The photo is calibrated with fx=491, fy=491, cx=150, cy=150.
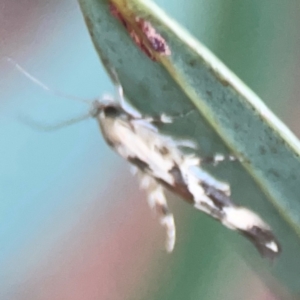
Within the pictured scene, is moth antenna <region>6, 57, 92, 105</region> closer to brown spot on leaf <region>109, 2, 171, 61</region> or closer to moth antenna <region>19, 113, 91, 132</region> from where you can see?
moth antenna <region>19, 113, 91, 132</region>

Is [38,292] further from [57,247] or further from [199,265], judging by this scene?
[199,265]

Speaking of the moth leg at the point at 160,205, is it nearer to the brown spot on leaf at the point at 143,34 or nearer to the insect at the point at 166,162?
the insect at the point at 166,162

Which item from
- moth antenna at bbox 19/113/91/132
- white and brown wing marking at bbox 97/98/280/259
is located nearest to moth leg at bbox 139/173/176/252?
white and brown wing marking at bbox 97/98/280/259

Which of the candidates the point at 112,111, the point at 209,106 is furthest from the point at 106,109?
the point at 209,106

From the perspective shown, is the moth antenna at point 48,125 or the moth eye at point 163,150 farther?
the moth antenna at point 48,125

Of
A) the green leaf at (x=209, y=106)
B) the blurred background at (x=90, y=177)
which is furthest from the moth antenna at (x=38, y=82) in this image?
the green leaf at (x=209, y=106)

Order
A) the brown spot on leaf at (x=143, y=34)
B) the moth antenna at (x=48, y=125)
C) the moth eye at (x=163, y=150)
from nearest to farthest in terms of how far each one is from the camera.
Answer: the brown spot on leaf at (x=143, y=34), the moth eye at (x=163, y=150), the moth antenna at (x=48, y=125)
